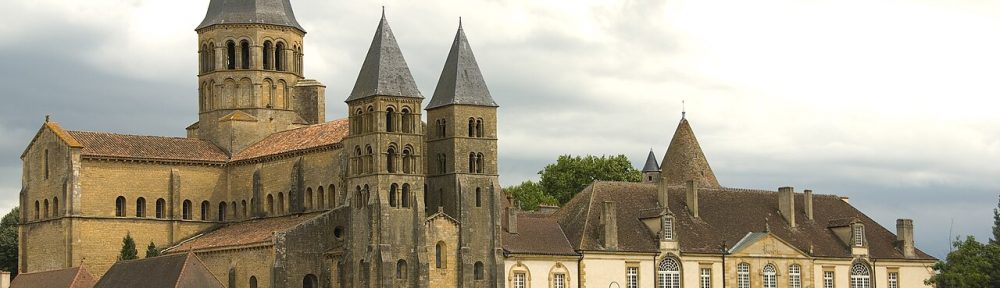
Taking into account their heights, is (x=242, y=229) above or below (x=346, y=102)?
below

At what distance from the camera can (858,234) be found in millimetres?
98812

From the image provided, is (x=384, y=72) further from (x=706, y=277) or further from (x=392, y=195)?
(x=706, y=277)

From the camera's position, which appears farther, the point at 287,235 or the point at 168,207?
the point at 168,207

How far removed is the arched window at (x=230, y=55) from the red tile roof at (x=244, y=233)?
8.98m

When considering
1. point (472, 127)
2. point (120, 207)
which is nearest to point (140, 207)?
point (120, 207)

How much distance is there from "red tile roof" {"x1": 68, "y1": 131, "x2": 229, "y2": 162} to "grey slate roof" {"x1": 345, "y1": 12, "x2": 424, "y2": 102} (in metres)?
14.2

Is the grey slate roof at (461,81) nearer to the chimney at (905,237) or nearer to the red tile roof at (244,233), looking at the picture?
the red tile roof at (244,233)

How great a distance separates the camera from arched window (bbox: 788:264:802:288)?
314 feet

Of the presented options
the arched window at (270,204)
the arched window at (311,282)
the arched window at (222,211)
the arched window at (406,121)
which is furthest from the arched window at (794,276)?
the arched window at (222,211)

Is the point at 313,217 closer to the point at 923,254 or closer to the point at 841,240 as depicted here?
the point at 841,240

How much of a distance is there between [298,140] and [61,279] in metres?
13.8

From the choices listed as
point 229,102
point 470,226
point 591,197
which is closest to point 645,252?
point 591,197

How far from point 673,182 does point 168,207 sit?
2999cm

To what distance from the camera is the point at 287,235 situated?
83.0 m
